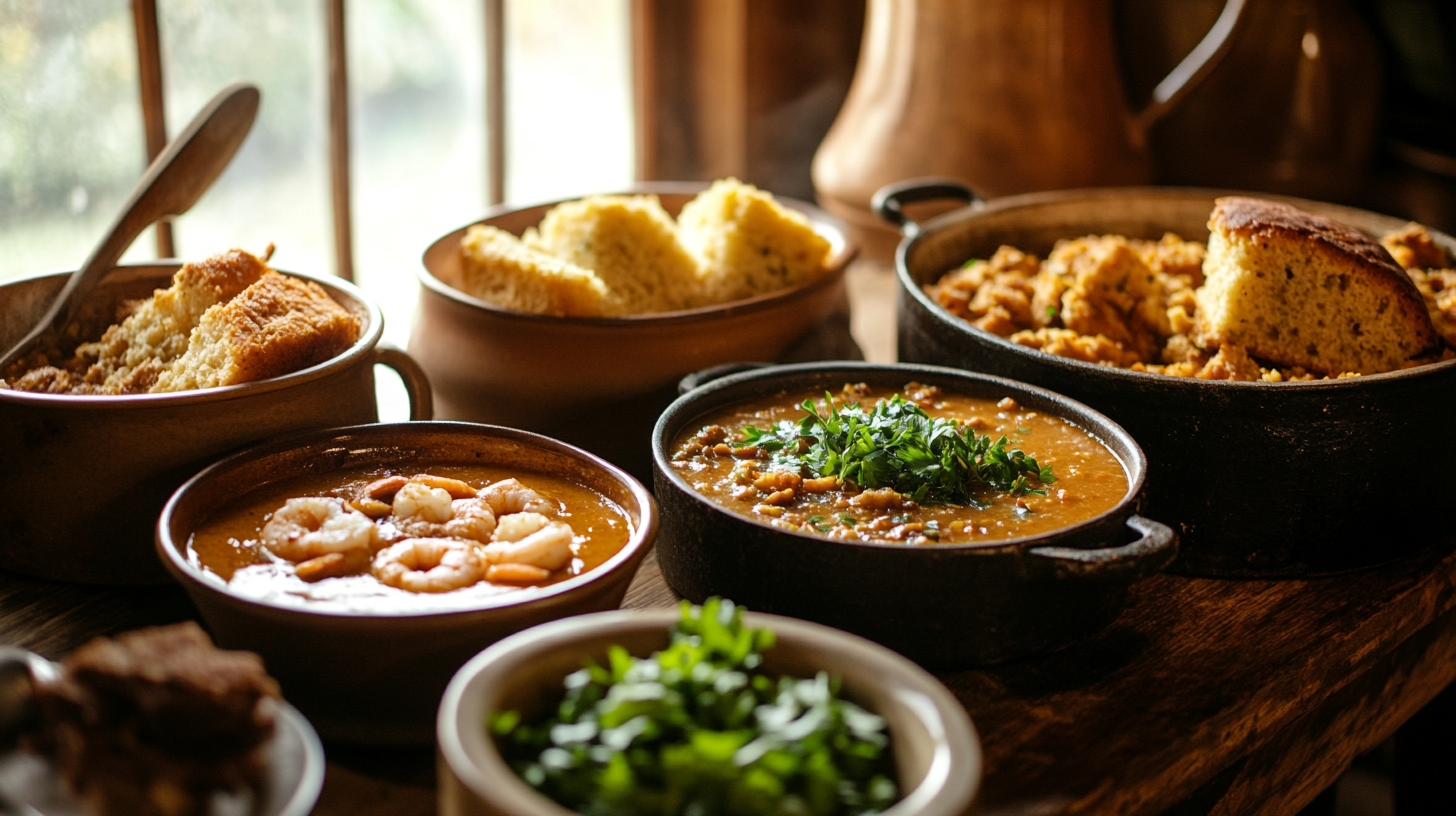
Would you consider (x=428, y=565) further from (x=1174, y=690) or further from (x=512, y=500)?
Result: (x=1174, y=690)

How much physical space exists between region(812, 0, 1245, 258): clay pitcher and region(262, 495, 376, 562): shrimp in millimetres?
1490

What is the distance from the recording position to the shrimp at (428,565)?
99 cm

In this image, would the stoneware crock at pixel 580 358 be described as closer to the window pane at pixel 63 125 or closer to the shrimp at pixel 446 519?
the shrimp at pixel 446 519

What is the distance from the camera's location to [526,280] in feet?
4.87

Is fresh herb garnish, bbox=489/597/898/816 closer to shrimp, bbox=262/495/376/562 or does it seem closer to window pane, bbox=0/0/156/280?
shrimp, bbox=262/495/376/562

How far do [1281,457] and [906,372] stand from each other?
1.37ft

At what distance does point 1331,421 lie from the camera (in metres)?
1.24

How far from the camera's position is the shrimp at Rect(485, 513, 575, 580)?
1.02 m

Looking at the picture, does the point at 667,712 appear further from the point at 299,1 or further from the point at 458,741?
the point at 299,1

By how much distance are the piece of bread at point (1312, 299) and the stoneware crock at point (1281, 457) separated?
169 millimetres

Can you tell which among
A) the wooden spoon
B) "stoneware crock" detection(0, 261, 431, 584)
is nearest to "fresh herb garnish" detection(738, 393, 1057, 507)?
"stoneware crock" detection(0, 261, 431, 584)

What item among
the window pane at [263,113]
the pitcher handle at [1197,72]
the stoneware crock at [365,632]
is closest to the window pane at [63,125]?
the window pane at [263,113]

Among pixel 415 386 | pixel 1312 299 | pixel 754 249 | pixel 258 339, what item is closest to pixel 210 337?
pixel 258 339

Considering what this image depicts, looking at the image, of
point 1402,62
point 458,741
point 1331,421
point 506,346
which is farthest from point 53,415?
point 1402,62
